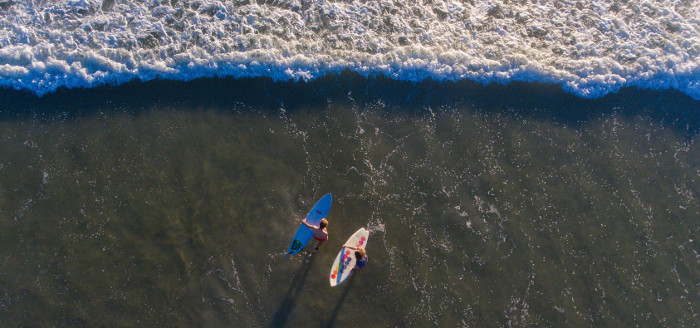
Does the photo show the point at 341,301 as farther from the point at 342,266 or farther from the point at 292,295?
the point at 292,295

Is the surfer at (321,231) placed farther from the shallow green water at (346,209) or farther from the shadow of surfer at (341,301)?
the shadow of surfer at (341,301)

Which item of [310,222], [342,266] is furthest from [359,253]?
[310,222]

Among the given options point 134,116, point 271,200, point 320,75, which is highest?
point 320,75

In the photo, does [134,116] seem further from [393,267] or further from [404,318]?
[404,318]

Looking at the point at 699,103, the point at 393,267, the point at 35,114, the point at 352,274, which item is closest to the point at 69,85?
the point at 35,114

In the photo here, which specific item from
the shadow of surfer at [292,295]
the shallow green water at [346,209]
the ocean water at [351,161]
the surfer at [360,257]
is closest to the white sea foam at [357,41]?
the ocean water at [351,161]

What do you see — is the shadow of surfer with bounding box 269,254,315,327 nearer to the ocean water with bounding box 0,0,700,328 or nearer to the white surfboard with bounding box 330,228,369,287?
the ocean water with bounding box 0,0,700,328
